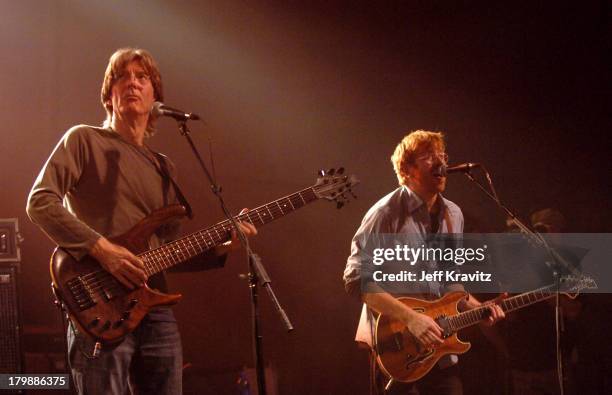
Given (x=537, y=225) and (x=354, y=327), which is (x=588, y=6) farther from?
(x=354, y=327)

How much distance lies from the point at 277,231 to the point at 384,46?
5.54 ft

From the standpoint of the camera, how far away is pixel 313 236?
486cm

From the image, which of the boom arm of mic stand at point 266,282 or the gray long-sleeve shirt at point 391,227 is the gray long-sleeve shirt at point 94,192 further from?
the gray long-sleeve shirt at point 391,227

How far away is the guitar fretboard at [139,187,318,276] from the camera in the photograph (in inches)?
95.6

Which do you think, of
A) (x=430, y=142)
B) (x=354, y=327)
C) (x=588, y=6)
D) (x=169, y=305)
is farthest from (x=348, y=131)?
(x=169, y=305)

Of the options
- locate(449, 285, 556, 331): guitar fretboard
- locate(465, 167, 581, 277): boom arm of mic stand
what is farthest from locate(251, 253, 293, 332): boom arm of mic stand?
locate(449, 285, 556, 331): guitar fretboard

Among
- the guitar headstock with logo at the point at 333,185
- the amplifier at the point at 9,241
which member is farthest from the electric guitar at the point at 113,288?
the amplifier at the point at 9,241

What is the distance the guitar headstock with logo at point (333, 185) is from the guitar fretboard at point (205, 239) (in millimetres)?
52

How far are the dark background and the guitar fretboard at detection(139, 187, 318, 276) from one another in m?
1.98

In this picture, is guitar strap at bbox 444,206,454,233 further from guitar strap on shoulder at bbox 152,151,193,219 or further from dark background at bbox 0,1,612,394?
guitar strap on shoulder at bbox 152,151,193,219

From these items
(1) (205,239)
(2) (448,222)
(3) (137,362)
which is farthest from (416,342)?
(3) (137,362)

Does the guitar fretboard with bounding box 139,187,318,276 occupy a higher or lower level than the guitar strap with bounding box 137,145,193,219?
lower

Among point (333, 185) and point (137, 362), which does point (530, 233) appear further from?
point (137, 362)

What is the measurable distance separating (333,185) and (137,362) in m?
1.23
